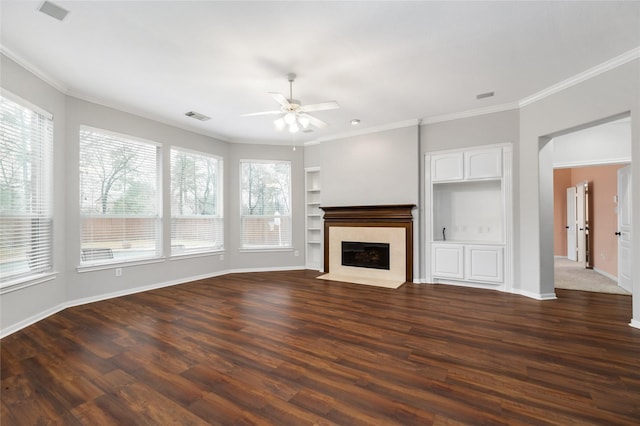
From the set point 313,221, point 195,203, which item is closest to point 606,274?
point 313,221

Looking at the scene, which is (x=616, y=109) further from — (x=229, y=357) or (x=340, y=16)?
(x=229, y=357)

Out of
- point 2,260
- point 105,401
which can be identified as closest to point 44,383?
point 105,401

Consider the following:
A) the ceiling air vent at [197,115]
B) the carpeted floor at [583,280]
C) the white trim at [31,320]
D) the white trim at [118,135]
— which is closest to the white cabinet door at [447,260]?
the carpeted floor at [583,280]

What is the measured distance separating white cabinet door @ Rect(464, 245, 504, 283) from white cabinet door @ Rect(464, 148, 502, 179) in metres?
1.20

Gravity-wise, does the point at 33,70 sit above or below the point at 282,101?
above

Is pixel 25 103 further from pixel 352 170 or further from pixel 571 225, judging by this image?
pixel 571 225

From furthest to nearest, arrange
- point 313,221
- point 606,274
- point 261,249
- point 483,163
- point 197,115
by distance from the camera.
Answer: point 313,221 < point 261,249 < point 606,274 < point 197,115 < point 483,163

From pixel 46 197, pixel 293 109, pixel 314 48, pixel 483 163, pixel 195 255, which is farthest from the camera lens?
pixel 195 255

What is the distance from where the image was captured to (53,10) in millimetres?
2387

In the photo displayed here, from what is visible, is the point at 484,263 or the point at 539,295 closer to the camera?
the point at 539,295

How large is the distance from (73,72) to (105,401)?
366cm

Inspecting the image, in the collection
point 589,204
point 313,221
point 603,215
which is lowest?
point 313,221

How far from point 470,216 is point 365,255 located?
2105 millimetres

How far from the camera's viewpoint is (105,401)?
190 centimetres
